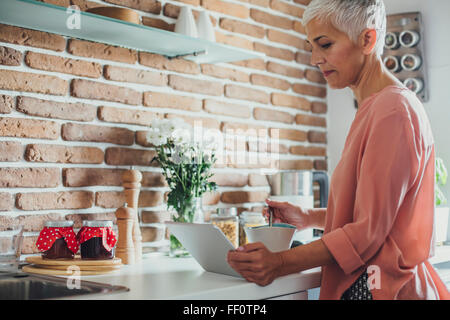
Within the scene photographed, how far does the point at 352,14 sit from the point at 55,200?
1.00 m

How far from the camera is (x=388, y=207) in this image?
3.54ft

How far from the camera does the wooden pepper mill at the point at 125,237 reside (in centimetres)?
153

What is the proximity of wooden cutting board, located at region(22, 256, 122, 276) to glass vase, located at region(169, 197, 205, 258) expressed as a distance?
38cm

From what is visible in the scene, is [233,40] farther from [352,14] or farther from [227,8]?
[352,14]

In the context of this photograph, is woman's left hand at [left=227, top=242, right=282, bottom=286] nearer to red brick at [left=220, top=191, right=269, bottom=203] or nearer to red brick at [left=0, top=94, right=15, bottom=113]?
red brick at [left=0, top=94, right=15, bottom=113]

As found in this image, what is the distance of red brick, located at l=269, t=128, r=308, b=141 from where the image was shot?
2303 millimetres

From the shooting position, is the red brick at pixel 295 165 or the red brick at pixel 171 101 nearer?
the red brick at pixel 171 101

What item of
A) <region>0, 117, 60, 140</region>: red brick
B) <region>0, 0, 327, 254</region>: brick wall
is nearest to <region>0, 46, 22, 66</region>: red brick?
<region>0, 0, 327, 254</region>: brick wall

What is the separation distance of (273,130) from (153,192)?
2.25ft

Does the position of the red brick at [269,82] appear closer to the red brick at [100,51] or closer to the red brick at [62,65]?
the red brick at [100,51]

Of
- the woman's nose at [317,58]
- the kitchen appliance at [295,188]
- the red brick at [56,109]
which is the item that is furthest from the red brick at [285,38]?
the woman's nose at [317,58]

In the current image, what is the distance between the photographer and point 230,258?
116 centimetres

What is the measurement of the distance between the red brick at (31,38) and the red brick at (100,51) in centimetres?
4
